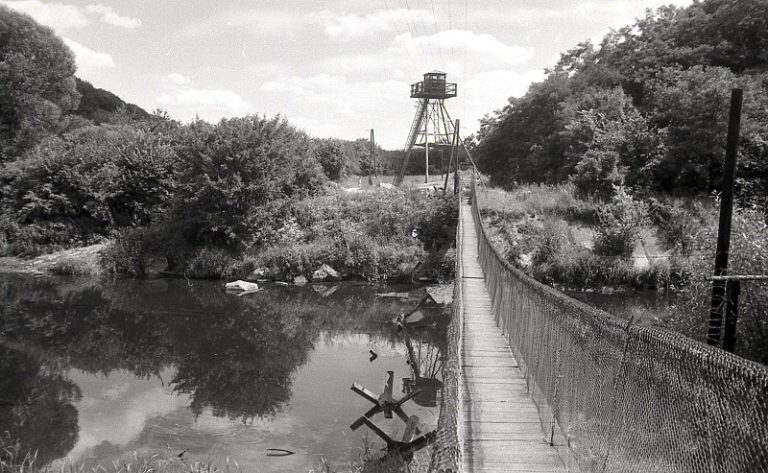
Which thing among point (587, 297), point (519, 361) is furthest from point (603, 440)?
point (587, 297)

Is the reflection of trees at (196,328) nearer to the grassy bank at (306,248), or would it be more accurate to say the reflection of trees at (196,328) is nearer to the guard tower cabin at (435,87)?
the grassy bank at (306,248)

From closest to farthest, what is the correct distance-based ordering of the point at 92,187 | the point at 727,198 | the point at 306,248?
the point at 727,198 → the point at 306,248 → the point at 92,187

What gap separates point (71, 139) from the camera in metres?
27.9

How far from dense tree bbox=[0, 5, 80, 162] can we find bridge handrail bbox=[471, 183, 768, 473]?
107 feet

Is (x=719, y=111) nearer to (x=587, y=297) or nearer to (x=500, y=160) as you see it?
(x=587, y=297)

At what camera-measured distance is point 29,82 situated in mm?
31531

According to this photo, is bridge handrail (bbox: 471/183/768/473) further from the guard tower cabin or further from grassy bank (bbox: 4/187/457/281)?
the guard tower cabin

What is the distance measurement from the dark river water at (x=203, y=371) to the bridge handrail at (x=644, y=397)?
4251 millimetres

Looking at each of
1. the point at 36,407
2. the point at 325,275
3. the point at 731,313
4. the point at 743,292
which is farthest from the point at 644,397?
the point at 325,275

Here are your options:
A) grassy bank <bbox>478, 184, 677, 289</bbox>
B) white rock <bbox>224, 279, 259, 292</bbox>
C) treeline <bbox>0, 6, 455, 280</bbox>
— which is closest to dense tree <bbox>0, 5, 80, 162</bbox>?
treeline <bbox>0, 6, 455, 280</bbox>

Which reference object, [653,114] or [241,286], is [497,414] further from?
[653,114]

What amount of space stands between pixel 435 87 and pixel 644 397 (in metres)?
32.9

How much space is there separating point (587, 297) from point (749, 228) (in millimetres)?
9114

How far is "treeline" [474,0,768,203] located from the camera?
20062 millimetres
